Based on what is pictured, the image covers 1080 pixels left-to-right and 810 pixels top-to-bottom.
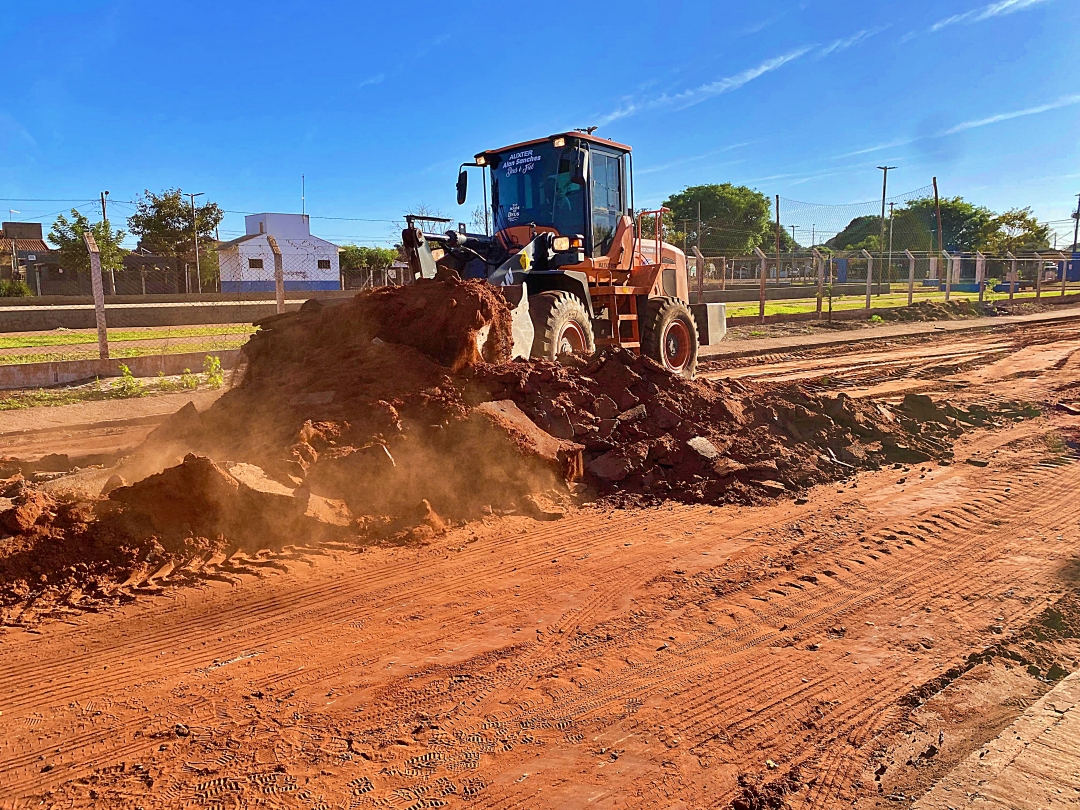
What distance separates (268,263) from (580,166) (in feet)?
143

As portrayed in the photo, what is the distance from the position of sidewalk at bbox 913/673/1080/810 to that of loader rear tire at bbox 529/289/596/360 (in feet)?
19.0

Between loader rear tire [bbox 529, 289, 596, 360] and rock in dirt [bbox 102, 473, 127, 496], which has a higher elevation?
loader rear tire [bbox 529, 289, 596, 360]

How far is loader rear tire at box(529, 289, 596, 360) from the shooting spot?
8.48m

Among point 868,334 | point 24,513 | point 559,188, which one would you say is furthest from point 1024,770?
point 868,334

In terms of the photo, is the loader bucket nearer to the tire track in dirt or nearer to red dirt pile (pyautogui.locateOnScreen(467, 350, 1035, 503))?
red dirt pile (pyautogui.locateOnScreen(467, 350, 1035, 503))

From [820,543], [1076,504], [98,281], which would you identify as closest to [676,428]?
[820,543]

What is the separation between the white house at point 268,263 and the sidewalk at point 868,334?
96.4 feet

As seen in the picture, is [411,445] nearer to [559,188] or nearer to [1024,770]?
[1024,770]

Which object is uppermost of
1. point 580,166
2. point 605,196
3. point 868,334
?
point 580,166

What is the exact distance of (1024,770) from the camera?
108 inches

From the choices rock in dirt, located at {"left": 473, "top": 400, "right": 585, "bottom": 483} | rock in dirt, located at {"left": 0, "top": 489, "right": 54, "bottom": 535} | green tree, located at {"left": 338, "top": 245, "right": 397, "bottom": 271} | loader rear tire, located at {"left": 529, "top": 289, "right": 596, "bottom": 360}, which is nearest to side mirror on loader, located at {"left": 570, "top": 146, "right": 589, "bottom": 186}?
loader rear tire, located at {"left": 529, "top": 289, "right": 596, "bottom": 360}

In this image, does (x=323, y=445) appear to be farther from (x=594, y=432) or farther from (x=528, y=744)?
(x=528, y=744)

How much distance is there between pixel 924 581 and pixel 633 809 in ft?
9.45

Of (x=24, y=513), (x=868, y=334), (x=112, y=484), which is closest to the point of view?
(x=24, y=513)
